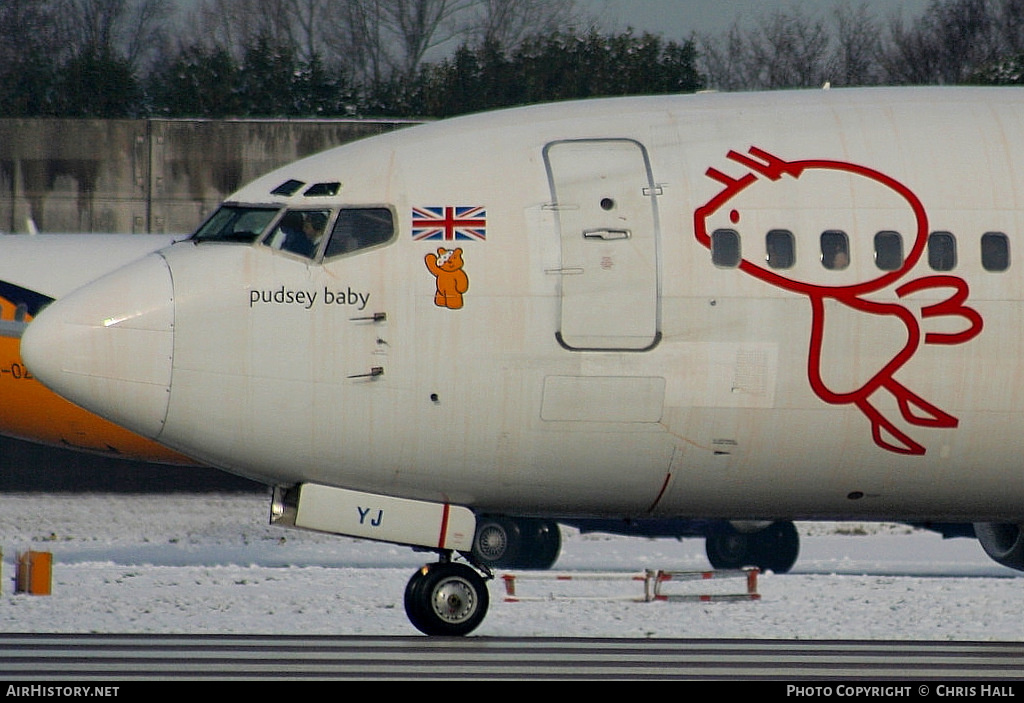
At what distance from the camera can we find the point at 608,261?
12.5 m

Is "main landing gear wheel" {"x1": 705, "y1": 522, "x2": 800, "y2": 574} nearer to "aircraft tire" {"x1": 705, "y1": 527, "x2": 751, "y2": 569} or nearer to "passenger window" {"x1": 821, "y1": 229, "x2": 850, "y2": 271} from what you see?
"aircraft tire" {"x1": 705, "y1": 527, "x2": 751, "y2": 569}

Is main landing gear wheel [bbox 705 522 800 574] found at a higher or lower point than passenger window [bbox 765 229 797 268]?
lower

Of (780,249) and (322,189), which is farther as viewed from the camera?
(322,189)

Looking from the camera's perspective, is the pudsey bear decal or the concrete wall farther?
the concrete wall

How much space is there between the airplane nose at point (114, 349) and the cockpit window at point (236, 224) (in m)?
0.72

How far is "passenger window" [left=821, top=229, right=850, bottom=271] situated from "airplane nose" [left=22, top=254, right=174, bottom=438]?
4990 millimetres

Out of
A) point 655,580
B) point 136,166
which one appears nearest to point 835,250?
point 655,580

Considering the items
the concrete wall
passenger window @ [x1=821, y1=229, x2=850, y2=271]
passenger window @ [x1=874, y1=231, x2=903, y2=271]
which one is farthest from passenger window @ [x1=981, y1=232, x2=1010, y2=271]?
the concrete wall

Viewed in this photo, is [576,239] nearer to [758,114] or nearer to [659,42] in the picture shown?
[758,114]

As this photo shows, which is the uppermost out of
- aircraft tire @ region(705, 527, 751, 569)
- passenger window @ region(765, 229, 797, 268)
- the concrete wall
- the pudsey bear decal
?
the concrete wall

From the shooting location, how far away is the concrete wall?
3288cm

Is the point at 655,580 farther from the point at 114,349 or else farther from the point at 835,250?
the point at 114,349

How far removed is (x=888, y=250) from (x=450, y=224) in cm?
338
